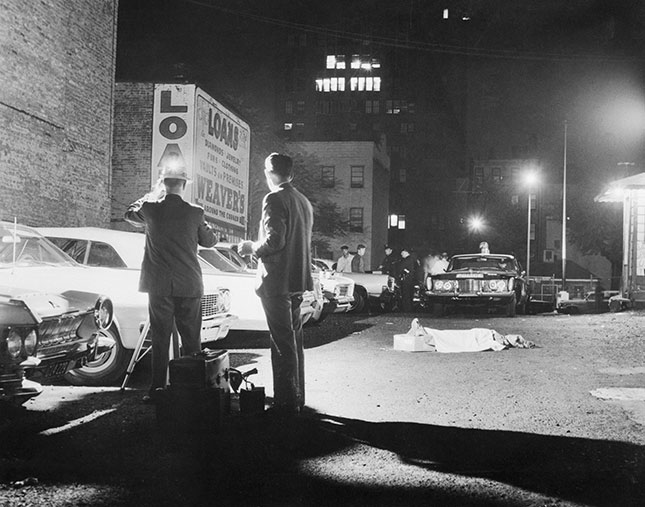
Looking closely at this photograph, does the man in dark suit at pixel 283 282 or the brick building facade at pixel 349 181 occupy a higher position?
the brick building facade at pixel 349 181

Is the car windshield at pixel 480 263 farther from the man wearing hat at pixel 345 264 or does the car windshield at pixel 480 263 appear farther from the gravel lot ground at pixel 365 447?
the gravel lot ground at pixel 365 447

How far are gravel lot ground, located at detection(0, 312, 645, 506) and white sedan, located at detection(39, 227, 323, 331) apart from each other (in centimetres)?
141

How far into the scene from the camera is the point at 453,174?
84.7 metres

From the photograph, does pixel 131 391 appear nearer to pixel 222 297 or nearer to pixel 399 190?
pixel 222 297

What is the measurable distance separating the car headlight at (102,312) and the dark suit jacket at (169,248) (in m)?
0.71

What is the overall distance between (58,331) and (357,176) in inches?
1901

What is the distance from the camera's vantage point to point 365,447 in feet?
16.2

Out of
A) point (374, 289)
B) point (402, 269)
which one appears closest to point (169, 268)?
point (374, 289)

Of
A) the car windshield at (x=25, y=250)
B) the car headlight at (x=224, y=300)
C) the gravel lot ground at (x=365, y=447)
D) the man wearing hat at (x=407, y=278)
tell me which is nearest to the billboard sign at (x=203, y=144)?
the man wearing hat at (x=407, y=278)

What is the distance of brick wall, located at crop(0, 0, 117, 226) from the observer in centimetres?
1622

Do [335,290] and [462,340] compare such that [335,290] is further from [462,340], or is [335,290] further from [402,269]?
[462,340]

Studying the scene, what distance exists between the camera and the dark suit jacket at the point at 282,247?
5.80 m

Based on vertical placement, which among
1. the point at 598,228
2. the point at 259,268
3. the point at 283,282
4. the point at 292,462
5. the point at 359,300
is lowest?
the point at 292,462

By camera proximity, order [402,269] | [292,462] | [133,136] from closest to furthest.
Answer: [292,462], [402,269], [133,136]
